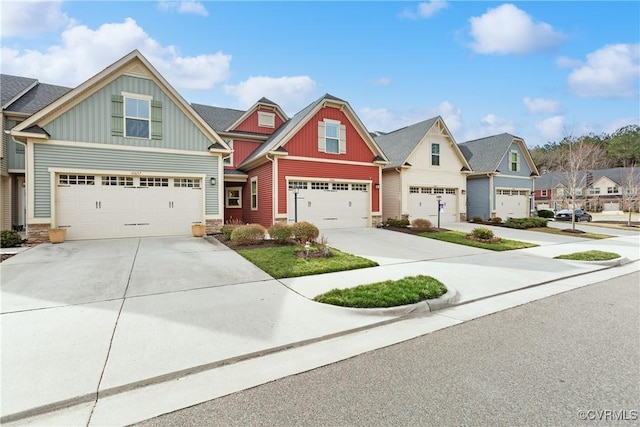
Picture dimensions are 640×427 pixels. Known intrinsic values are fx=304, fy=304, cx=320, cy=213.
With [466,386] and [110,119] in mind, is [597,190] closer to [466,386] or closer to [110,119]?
[466,386]

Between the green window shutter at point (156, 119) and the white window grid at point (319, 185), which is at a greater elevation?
the green window shutter at point (156, 119)

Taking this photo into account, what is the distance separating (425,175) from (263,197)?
10.5 m

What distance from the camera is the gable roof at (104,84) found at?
1078cm

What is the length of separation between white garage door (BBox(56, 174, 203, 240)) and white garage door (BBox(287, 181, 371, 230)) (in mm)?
4624

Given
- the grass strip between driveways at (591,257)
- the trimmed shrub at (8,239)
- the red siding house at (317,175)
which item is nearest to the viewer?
the grass strip between driveways at (591,257)

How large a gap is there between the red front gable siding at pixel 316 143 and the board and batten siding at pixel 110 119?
13.6 ft

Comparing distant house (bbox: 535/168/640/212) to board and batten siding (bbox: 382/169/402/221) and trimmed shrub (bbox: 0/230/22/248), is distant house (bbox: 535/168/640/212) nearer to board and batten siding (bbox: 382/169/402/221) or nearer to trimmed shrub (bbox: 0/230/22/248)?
board and batten siding (bbox: 382/169/402/221)

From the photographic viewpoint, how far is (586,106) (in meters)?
19.9

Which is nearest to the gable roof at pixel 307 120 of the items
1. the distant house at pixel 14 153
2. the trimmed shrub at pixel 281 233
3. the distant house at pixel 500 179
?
the trimmed shrub at pixel 281 233

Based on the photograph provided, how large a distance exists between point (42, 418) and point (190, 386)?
1.12 metres

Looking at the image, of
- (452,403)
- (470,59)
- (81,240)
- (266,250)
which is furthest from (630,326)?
(81,240)

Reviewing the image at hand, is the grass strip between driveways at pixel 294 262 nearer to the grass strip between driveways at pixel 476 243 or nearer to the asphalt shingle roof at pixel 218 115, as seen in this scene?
the grass strip between driveways at pixel 476 243

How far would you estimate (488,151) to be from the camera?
78.6 ft

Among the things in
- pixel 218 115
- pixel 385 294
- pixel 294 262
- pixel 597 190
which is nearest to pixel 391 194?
pixel 294 262
